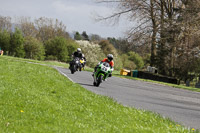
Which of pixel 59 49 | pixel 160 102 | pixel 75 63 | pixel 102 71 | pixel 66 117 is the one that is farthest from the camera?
pixel 59 49

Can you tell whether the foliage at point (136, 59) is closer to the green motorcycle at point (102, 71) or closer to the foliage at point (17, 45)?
the foliage at point (17, 45)

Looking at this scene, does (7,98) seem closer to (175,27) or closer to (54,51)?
(175,27)

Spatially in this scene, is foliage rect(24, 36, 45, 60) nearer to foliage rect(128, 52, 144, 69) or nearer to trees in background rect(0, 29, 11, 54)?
trees in background rect(0, 29, 11, 54)

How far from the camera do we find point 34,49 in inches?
2731

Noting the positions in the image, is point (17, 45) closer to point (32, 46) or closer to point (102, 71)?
point (32, 46)

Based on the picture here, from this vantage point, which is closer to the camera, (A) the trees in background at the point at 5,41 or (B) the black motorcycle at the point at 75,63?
(B) the black motorcycle at the point at 75,63

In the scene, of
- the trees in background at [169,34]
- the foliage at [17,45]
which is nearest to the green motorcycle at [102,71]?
the trees in background at [169,34]

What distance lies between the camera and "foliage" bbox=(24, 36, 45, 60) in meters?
67.8

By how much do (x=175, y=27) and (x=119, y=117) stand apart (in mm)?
30595

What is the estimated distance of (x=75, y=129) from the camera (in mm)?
5934

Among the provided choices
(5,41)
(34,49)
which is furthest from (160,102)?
(5,41)

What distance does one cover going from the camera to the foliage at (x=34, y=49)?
67762 mm

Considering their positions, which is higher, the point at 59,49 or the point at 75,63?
the point at 59,49

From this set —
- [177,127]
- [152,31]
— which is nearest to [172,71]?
[152,31]
